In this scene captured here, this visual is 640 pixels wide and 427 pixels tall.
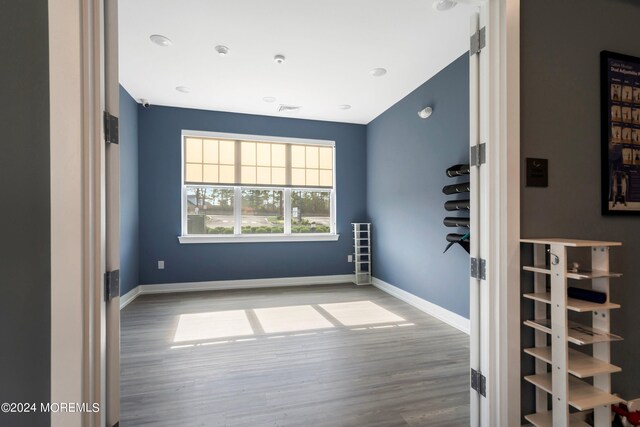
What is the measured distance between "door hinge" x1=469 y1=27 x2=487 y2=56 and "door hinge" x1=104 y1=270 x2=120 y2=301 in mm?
2010

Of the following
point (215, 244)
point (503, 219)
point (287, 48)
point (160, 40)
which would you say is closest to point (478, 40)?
point (503, 219)

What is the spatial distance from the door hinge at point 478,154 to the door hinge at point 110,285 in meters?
1.72

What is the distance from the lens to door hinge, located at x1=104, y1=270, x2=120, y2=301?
113 cm

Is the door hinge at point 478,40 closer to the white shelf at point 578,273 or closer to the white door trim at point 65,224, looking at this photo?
the white shelf at point 578,273

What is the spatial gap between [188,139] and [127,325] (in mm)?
2916

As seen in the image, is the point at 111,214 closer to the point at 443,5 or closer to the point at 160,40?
the point at 160,40

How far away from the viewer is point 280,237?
5.19 meters

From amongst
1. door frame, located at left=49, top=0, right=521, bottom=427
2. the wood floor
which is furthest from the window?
door frame, located at left=49, top=0, right=521, bottom=427

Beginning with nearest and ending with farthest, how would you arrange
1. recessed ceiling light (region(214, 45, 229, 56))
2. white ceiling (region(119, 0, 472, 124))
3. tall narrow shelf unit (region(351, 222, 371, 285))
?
white ceiling (region(119, 0, 472, 124))
recessed ceiling light (region(214, 45, 229, 56))
tall narrow shelf unit (region(351, 222, 371, 285))

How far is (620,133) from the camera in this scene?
166 centimetres

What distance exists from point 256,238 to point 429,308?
2892 millimetres

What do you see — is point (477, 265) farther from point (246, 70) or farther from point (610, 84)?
point (246, 70)

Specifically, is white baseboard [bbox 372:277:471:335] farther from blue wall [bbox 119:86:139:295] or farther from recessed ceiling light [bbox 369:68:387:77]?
blue wall [bbox 119:86:139:295]
